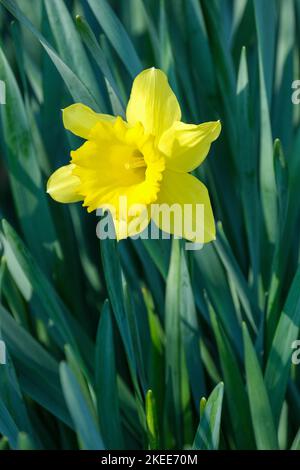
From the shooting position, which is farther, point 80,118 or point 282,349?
point 282,349

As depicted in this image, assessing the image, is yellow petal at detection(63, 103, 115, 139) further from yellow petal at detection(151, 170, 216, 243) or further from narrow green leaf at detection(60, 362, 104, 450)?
narrow green leaf at detection(60, 362, 104, 450)

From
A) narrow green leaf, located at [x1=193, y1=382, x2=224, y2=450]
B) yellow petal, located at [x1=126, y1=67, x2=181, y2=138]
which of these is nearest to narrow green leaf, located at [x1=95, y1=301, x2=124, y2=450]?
narrow green leaf, located at [x1=193, y1=382, x2=224, y2=450]

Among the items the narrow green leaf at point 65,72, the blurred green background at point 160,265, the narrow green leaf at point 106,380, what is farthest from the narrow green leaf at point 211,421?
the narrow green leaf at point 65,72

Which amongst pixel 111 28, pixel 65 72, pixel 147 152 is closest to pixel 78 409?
pixel 147 152

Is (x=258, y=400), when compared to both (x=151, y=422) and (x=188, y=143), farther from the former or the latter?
(x=188, y=143)
